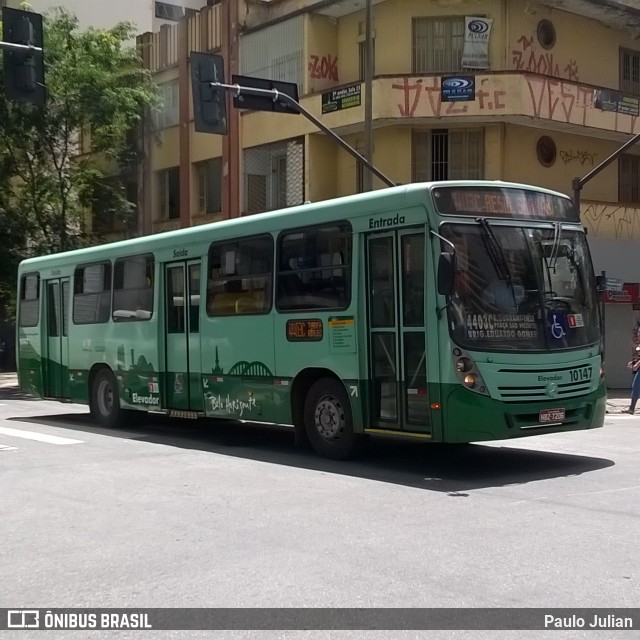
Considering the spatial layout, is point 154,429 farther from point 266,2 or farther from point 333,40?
point 266,2

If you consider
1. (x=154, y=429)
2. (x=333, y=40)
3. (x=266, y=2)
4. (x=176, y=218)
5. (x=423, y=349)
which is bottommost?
(x=154, y=429)

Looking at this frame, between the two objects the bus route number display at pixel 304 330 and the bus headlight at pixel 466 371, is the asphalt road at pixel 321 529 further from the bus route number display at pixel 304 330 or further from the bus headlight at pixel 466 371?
the bus route number display at pixel 304 330

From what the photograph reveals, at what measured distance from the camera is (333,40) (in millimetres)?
26922

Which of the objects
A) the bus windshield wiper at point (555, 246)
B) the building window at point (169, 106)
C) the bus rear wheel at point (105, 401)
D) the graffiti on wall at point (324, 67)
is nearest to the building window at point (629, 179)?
the graffiti on wall at point (324, 67)

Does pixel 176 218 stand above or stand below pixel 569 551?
above

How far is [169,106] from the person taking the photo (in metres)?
32.2

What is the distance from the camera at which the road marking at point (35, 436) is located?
46.3 feet

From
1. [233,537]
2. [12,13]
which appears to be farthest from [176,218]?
[233,537]

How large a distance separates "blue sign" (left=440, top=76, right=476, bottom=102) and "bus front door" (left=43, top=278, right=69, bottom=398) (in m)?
11.3

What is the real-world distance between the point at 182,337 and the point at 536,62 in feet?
51.4

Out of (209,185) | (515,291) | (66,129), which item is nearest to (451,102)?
(209,185)

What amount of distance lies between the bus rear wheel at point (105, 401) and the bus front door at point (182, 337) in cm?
179

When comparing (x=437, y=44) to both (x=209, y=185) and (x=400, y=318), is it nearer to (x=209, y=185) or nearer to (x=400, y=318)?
(x=209, y=185)

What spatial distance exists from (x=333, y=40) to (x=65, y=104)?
8669 millimetres
